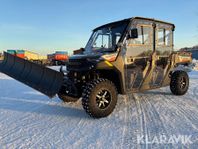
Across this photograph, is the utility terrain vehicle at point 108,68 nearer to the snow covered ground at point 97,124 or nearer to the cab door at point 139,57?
the cab door at point 139,57

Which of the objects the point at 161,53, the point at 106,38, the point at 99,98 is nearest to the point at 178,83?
the point at 161,53

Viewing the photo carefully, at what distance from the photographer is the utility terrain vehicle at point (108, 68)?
5484 millimetres

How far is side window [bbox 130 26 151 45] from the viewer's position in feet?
20.6

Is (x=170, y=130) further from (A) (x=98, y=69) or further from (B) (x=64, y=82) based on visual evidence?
(B) (x=64, y=82)

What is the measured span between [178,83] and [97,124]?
4.01 meters

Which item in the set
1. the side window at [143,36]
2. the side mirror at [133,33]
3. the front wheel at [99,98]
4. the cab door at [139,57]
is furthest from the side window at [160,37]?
the front wheel at [99,98]

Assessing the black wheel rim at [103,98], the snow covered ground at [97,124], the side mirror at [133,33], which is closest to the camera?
the snow covered ground at [97,124]

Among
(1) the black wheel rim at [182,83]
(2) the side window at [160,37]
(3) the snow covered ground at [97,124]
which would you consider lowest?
(3) the snow covered ground at [97,124]

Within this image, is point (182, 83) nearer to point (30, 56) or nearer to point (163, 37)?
point (163, 37)

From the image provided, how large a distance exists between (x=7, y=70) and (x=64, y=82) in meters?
1.61

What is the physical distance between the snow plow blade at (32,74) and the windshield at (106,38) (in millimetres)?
1467

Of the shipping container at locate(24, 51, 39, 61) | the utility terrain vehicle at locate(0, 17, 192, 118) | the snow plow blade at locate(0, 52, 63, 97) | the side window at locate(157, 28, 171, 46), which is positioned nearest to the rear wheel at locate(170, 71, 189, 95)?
the utility terrain vehicle at locate(0, 17, 192, 118)

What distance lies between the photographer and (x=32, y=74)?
6129mm

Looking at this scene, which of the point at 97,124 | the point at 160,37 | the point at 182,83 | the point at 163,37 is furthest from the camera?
the point at 182,83
